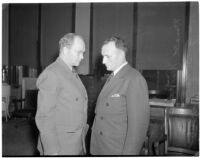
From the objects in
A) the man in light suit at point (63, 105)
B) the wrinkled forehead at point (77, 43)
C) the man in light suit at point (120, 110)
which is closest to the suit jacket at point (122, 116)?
the man in light suit at point (120, 110)

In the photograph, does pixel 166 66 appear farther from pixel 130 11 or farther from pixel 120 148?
pixel 120 148

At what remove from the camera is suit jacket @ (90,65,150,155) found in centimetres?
146

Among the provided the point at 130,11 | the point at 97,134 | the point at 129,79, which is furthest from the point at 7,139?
the point at 130,11

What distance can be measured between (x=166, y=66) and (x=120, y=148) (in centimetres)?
434

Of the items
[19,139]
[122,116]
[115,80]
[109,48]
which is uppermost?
[109,48]

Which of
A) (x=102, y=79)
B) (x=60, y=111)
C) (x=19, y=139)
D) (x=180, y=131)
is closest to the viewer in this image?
(x=60, y=111)

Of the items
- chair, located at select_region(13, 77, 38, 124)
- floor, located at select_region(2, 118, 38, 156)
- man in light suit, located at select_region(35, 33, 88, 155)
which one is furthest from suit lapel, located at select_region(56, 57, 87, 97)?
chair, located at select_region(13, 77, 38, 124)

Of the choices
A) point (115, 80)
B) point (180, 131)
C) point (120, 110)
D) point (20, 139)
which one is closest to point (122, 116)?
point (120, 110)

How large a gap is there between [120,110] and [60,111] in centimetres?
41

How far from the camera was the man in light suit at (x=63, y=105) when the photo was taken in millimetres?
1395

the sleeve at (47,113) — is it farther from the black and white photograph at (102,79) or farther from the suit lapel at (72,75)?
the suit lapel at (72,75)

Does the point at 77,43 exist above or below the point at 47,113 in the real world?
above

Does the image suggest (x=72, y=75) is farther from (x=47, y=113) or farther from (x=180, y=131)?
(x=180, y=131)

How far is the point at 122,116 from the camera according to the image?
5.09ft
